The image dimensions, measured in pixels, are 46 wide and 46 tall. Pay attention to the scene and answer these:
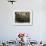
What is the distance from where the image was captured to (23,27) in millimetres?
4418

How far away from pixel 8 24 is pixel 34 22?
868mm

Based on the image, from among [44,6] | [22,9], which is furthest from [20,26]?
[44,6]

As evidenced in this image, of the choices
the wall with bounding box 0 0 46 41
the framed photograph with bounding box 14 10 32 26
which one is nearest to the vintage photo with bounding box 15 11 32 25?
the framed photograph with bounding box 14 10 32 26

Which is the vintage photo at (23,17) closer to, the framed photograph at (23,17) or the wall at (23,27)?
the framed photograph at (23,17)

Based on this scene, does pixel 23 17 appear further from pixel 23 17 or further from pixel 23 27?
pixel 23 27

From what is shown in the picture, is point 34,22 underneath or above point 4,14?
underneath

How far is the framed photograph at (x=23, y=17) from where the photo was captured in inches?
173

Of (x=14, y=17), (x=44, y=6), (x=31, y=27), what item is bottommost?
(x=31, y=27)

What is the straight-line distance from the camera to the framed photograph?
14.4ft

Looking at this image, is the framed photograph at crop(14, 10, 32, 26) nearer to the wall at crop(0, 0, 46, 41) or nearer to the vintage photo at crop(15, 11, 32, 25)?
the vintage photo at crop(15, 11, 32, 25)

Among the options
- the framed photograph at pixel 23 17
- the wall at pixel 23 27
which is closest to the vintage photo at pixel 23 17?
the framed photograph at pixel 23 17

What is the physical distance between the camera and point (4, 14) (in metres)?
4.45

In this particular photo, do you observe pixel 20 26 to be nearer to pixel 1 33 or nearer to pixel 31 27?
pixel 31 27

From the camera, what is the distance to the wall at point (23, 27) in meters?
4.38
